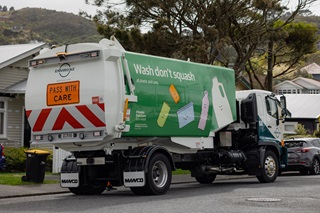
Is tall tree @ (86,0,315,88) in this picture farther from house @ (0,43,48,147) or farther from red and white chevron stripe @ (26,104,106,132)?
red and white chevron stripe @ (26,104,106,132)

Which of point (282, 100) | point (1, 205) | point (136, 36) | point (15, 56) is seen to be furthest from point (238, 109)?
point (15, 56)

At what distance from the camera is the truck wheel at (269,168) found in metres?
19.2

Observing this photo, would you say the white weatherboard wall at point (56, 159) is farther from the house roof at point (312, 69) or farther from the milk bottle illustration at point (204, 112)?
the house roof at point (312, 69)

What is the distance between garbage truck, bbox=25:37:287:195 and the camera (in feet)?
47.2

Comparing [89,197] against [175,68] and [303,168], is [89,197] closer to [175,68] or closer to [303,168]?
[175,68]

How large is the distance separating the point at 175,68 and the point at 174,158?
244 centimetres

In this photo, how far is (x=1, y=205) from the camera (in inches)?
535

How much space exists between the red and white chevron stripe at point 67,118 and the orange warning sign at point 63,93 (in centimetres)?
17

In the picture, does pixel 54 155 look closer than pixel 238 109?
No

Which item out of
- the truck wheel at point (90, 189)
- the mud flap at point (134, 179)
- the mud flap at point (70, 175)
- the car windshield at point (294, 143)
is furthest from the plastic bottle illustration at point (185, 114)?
the car windshield at point (294, 143)

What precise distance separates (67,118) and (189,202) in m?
3.58

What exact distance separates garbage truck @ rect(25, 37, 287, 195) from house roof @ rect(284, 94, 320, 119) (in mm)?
36587

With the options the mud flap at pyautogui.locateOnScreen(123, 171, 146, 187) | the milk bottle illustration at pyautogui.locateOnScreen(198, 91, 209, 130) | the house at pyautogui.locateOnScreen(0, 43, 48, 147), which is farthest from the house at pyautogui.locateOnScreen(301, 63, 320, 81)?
the mud flap at pyautogui.locateOnScreen(123, 171, 146, 187)

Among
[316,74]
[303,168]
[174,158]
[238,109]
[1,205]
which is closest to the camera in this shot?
[1,205]
